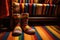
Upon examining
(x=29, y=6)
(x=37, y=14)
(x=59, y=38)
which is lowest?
(x=59, y=38)

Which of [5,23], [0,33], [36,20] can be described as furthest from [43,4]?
[0,33]

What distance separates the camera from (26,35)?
133 centimetres

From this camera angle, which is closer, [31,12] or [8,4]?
[8,4]

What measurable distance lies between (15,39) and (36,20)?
0.69 metres

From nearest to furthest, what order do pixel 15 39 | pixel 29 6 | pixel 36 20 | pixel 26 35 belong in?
pixel 15 39
pixel 26 35
pixel 29 6
pixel 36 20

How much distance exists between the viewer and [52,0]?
1.76m

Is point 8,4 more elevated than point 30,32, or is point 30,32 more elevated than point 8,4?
point 8,4

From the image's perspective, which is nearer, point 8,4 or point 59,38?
point 59,38

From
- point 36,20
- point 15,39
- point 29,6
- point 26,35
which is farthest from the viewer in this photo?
point 36,20

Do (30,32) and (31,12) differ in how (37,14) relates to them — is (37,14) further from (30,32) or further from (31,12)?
(30,32)

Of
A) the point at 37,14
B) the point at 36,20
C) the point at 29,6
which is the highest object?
the point at 29,6

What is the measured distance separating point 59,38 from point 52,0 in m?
0.74

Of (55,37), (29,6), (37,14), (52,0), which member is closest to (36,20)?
(37,14)

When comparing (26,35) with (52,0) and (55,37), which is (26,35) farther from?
(52,0)
